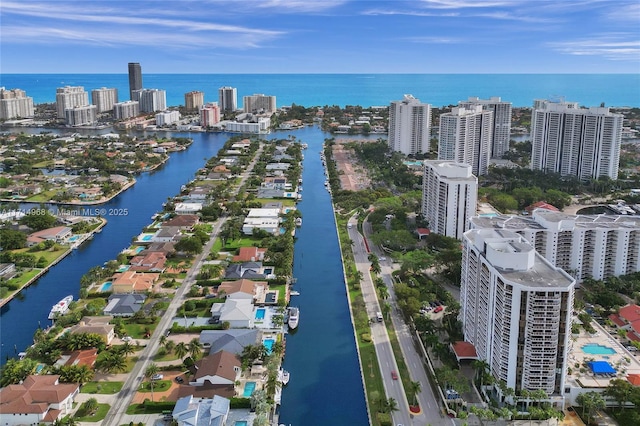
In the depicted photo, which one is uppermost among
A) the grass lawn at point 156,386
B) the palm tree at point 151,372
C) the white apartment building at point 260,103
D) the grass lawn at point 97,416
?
the white apartment building at point 260,103

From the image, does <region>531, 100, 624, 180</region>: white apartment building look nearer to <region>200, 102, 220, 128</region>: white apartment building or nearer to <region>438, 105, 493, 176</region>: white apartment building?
<region>438, 105, 493, 176</region>: white apartment building

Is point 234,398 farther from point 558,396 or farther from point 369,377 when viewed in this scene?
point 558,396

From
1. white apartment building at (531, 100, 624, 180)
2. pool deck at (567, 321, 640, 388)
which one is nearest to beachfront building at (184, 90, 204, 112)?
white apartment building at (531, 100, 624, 180)

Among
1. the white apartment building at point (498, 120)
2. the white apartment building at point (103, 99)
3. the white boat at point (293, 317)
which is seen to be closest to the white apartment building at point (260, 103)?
the white apartment building at point (103, 99)

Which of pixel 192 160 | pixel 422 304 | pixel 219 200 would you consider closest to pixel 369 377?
pixel 422 304

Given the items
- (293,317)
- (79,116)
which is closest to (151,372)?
(293,317)

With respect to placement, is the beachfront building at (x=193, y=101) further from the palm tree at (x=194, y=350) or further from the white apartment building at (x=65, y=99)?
the palm tree at (x=194, y=350)

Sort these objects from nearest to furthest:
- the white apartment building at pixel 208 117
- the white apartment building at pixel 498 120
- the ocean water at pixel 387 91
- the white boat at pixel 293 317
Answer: the white boat at pixel 293 317
the white apartment building at pixel 498 120
the white apartment building at pixel 208 117
the ocean water at pixel 387 91
